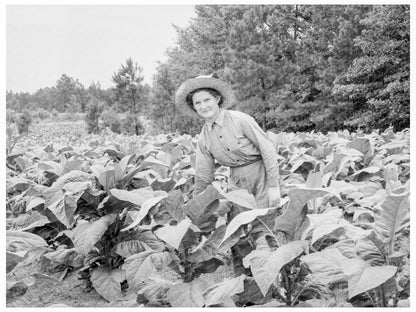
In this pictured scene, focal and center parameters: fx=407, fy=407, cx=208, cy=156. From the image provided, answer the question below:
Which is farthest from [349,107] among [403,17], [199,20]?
[199,20]

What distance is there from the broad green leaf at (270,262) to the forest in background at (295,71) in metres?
10.1

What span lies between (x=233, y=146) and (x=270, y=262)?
3.98 feet

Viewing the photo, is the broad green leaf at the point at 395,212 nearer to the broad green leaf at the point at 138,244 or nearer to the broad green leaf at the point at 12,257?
A: the broad green leaf at the point at 138,244

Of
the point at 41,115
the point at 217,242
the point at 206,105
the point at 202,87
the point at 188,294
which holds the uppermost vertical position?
the point at 41,115

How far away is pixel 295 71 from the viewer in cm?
2053

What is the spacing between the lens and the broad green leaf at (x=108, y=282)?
267cm

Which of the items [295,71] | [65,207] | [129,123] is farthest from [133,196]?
[129,123]

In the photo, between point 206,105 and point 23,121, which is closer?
point 206,105

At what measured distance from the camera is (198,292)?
6.82 feet

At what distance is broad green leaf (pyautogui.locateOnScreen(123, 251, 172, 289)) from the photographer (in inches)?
83.5

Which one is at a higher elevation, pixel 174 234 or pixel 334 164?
pixel 334 164

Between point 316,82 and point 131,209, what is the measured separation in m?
18.3

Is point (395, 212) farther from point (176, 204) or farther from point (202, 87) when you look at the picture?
point (202, 87)

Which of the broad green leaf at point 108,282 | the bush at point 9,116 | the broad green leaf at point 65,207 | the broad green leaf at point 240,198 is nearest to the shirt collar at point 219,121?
the broad green leaf at point 240,198
